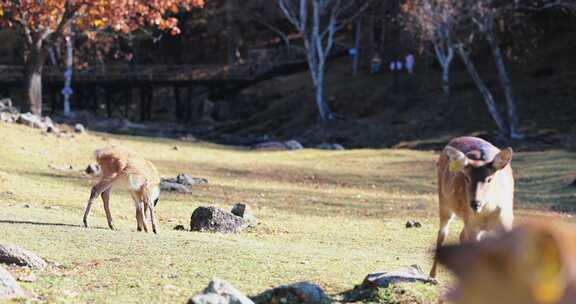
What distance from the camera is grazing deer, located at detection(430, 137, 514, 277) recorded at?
7223 millimetres

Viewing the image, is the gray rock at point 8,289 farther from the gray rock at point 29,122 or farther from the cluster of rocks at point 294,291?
the gray rock at point 29,122

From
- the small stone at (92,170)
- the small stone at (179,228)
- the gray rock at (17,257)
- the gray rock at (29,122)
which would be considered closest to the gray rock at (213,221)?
the small stone at (179,228)

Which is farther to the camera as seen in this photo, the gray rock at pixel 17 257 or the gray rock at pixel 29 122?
the gray rock at pixel 29 122

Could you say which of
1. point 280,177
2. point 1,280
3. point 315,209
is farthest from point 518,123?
point 1,280

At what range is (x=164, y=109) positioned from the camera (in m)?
66.5

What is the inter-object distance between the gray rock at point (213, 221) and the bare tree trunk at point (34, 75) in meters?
17.0

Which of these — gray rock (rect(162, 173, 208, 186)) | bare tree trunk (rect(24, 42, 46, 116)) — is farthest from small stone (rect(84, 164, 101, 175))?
bare tree trunk (rect(24, 42, 46, 116))

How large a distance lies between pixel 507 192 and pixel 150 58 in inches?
2512

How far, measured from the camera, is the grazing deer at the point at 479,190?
7.22 metres

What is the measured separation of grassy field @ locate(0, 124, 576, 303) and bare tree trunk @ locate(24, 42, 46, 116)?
7.78 ft

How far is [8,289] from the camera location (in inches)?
236

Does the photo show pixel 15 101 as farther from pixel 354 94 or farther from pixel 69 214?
pixel 69 214

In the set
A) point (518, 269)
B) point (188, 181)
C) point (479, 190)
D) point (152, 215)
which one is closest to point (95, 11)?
point (188, 181)

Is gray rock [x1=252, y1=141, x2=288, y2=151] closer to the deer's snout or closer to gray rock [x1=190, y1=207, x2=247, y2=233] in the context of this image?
gray rock [x1=190, y1=207, x2=247, y2=233]
